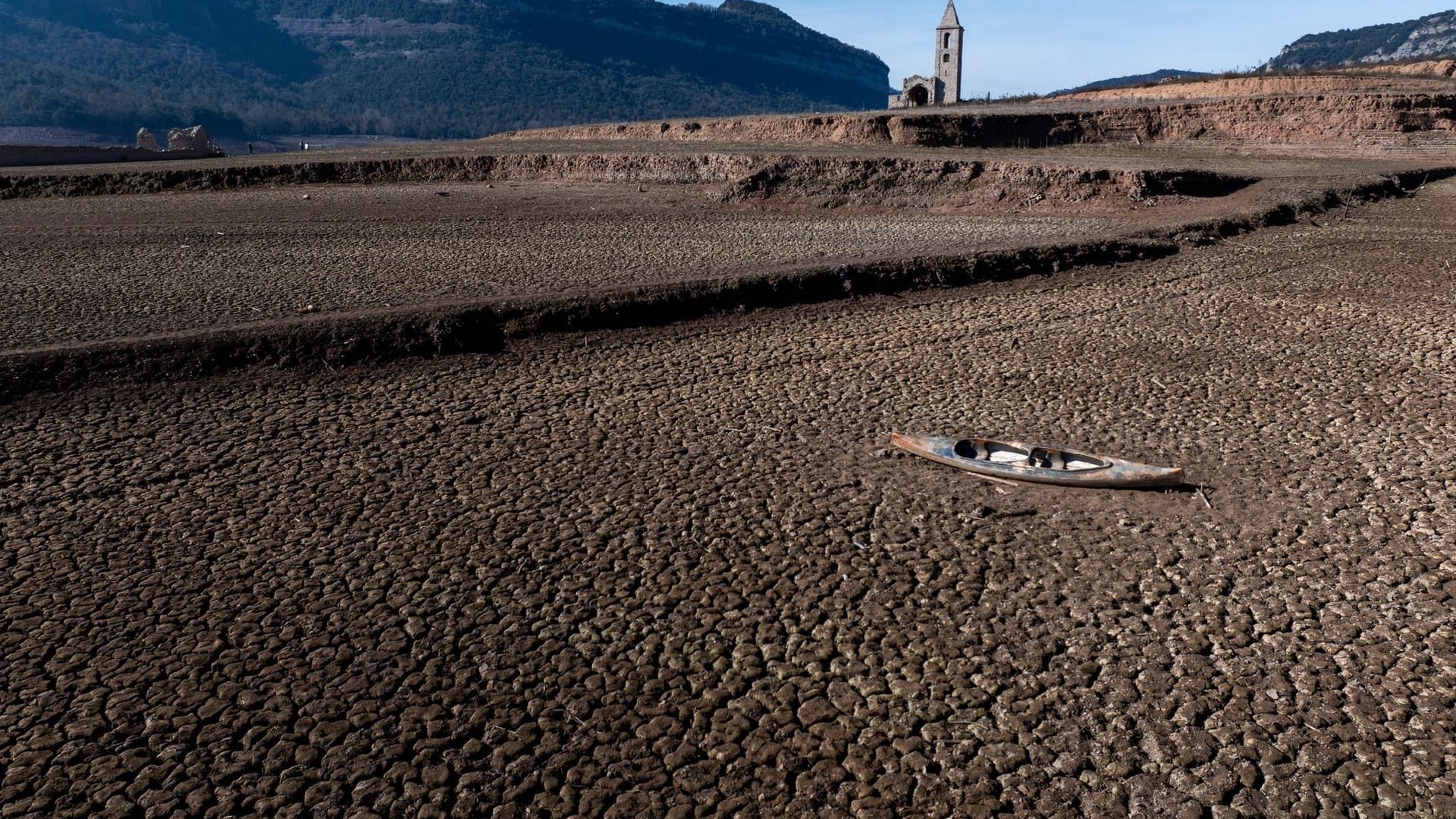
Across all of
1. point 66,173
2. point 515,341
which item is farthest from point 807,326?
point 66,173

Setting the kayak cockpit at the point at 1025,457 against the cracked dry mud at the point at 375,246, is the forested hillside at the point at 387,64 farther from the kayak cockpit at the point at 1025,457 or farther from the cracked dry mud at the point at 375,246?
the kayak cockpit at the point at 1025,457

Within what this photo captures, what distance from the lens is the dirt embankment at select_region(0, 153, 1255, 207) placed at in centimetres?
1616

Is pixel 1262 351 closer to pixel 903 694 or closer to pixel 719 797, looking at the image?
pixel 903 694

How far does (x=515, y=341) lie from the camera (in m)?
7.86

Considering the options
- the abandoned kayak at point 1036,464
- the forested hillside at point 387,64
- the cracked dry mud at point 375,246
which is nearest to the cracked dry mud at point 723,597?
the abandoned kayak at point 1036,464

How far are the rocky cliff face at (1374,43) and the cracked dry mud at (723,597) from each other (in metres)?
104

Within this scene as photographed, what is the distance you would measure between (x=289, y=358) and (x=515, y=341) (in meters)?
1.60

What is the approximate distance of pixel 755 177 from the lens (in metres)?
17.6

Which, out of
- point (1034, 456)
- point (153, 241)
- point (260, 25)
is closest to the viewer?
point (1034, 456)

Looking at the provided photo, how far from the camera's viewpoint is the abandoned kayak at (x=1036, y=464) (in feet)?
16.6

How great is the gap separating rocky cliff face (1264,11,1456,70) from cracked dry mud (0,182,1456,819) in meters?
104

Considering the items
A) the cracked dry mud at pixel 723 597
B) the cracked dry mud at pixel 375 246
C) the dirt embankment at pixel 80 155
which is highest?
the dirt embankment at pixel 80 155

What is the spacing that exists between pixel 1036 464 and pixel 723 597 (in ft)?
6.62

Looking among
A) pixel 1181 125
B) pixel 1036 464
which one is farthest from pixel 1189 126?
pixel 1036 464
